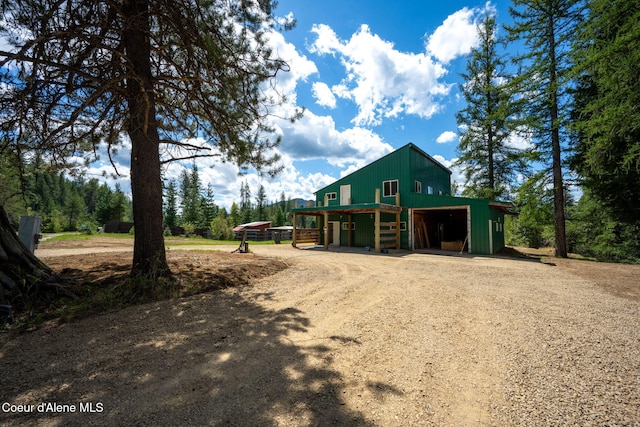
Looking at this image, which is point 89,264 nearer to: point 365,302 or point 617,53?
point 365,302

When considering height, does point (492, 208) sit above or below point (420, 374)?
above

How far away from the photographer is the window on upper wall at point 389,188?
1828cm

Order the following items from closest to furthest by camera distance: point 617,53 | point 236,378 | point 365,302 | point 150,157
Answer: point 236,378
point 365,302
point 150,157
point 617,53

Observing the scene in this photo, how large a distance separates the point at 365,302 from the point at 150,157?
5497mm

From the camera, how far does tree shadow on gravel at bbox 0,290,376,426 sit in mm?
1979

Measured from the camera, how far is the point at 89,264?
7.38m

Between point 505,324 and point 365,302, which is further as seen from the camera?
point 365,302

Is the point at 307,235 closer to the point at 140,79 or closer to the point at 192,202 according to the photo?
the point at 140,79

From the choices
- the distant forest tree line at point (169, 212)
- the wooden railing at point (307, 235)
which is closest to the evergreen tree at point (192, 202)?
the distant forest tree line at point (169, 212)

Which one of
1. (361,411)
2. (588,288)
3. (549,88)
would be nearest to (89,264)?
(361,411)

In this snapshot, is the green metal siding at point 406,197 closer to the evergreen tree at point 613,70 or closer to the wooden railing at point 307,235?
the wooden railing at point 307,235

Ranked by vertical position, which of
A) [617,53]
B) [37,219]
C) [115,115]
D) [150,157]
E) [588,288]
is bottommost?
[588,288]

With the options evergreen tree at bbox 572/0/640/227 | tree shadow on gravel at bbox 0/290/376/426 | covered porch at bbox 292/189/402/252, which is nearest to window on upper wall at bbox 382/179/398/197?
covered porch at bbox 292/189/402/252

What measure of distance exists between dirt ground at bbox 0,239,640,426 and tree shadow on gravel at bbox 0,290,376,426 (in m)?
0.01
